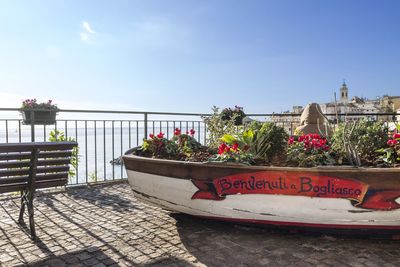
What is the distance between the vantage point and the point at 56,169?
11.1 feet

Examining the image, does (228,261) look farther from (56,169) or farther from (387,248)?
(56,169)

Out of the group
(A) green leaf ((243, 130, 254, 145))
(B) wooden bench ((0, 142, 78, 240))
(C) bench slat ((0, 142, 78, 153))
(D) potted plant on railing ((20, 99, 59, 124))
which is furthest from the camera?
(D) potted plant on railing ((20, 99, 59, 124))

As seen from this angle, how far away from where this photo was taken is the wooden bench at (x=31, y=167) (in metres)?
3.00

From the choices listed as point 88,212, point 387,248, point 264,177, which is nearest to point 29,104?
point 88,212

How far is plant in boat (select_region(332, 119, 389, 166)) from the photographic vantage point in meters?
3.19

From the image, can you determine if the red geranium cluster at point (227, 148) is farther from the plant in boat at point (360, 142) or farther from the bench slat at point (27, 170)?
the bench slat at point (27, 170)

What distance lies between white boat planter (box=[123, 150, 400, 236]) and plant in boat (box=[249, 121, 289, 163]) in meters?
0.55

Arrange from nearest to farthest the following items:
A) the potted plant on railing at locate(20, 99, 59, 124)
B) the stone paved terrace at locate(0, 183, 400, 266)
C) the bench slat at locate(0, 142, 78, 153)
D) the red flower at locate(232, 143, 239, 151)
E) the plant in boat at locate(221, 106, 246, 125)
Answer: the stone paved terrace at locate(0, 183, 400, 266) < the bench slat at locate(0, 142, 78, 153) < the red flower at locate(232, 143, 239, 151) < the potted plant on railing at locate(20, 99, 59, 124) < the plant in boat at locate(221, 106, 246, 125)

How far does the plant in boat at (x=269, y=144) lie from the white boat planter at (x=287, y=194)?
546 mm

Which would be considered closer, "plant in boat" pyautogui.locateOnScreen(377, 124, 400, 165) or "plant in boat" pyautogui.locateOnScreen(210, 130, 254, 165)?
"plant in boat" pyautogui.locateOnScreen(377, 124, 400, 165)

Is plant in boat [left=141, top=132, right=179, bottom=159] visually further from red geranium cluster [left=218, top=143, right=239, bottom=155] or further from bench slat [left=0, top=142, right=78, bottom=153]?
bench slat [left=0, top=142, right=78, bottom=153]

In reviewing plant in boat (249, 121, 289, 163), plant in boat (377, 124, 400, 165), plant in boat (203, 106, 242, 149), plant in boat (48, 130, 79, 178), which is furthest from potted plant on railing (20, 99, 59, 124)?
plant in boat (377, 124, 400, 165)

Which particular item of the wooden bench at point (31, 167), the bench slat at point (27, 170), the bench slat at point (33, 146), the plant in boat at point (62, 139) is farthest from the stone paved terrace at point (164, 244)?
the plant in boat at point (62, 139)

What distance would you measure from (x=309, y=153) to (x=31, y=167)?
2.58 meters
